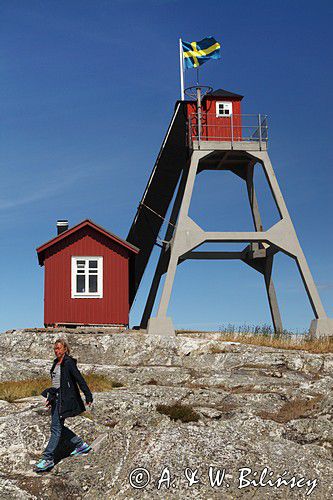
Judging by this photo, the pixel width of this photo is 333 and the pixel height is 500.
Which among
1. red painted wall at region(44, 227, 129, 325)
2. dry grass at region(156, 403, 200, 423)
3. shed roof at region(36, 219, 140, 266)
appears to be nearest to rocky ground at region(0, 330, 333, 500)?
dry grass at region(156, 403, 200, 423)

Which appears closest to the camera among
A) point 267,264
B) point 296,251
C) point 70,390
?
point 70,390

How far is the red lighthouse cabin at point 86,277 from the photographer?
2895 cm

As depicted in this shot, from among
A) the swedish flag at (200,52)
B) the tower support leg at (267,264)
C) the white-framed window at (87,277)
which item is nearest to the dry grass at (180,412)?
the white-framed window at (87,277)

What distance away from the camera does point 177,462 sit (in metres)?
11.3

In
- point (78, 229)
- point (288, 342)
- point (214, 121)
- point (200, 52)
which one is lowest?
point (288, 342)

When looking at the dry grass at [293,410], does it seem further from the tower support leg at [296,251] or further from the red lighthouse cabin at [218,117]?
the red lighthouse cabin at [218,117]

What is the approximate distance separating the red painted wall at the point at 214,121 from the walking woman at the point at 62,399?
835 inches

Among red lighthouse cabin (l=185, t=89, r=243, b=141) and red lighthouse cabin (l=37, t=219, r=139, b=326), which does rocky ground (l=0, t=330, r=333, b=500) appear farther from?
red lighthouse cabin (l=185, t=89, r=243, b=141)

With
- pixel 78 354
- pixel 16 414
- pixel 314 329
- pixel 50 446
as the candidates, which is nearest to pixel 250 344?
pixel 314 329

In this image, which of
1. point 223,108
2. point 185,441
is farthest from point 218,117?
point 185,441

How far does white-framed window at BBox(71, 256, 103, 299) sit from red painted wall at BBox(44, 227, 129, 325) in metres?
0.21

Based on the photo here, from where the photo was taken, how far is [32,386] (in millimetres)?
17422

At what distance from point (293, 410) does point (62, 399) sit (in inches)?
261

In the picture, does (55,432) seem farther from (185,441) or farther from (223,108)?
(223,108)
